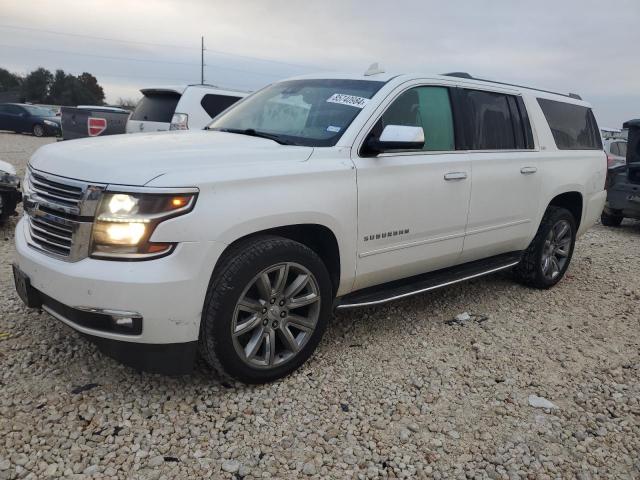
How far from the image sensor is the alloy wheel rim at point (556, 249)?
16.7 feet

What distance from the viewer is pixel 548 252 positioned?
5.14m

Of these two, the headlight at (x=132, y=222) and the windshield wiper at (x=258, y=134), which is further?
the windshield wiper at (x=258, y=134)

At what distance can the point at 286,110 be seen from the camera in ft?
12.5

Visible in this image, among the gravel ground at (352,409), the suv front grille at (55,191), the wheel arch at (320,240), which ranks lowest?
the gravel ground at (352,409)

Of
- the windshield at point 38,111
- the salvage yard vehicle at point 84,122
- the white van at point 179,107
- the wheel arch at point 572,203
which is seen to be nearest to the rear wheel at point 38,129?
the windshield at point 38,111

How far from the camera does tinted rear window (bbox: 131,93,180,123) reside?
803cm


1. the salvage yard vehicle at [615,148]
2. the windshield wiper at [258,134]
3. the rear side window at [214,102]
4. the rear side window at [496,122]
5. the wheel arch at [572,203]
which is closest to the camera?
the windshield wiper at [258,134]

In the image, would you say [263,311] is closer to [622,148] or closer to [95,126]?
[95,126]

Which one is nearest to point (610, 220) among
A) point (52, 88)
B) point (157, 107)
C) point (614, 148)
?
point (614, 148)

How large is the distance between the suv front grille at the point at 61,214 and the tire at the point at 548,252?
3.94 metres

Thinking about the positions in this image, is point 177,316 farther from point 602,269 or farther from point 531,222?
point 602,269

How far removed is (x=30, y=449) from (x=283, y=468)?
1158 millimetres

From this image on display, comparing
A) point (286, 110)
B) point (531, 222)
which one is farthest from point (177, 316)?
point (531, 222)

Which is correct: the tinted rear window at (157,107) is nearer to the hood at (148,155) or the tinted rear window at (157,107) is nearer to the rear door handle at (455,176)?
the hood at (148,155)
